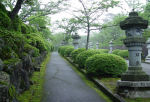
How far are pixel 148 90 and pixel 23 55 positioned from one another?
13.9 feet

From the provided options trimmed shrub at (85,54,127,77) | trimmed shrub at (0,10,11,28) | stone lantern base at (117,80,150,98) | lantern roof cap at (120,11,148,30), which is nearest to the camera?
stone lantern base at (117,80,150,98)

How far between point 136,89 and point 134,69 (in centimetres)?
67

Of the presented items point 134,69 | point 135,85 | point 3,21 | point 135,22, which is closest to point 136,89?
point 135,85

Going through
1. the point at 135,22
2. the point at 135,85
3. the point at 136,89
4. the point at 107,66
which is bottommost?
the point at 136,89

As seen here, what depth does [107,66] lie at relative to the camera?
23.1ft

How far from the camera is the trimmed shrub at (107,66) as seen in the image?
275 inches

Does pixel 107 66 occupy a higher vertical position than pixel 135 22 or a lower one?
lower

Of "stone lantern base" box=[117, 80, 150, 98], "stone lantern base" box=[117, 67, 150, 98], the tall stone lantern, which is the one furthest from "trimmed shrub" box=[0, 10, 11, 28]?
"stone lantern base" box=[117, 80, 150, 98]

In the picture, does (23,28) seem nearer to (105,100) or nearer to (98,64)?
(98,64)

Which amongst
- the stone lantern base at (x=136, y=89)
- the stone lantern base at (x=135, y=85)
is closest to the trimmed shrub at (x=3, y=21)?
the stone lantern base at (x=135, y=85)

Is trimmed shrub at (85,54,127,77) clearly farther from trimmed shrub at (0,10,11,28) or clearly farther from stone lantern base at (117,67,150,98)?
trimmed shrub at (0,10,11,28)

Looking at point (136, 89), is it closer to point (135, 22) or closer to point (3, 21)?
point (135, 22)

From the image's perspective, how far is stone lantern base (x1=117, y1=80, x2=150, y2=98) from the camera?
15.1 ft

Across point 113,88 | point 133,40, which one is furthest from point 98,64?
point 133,40
